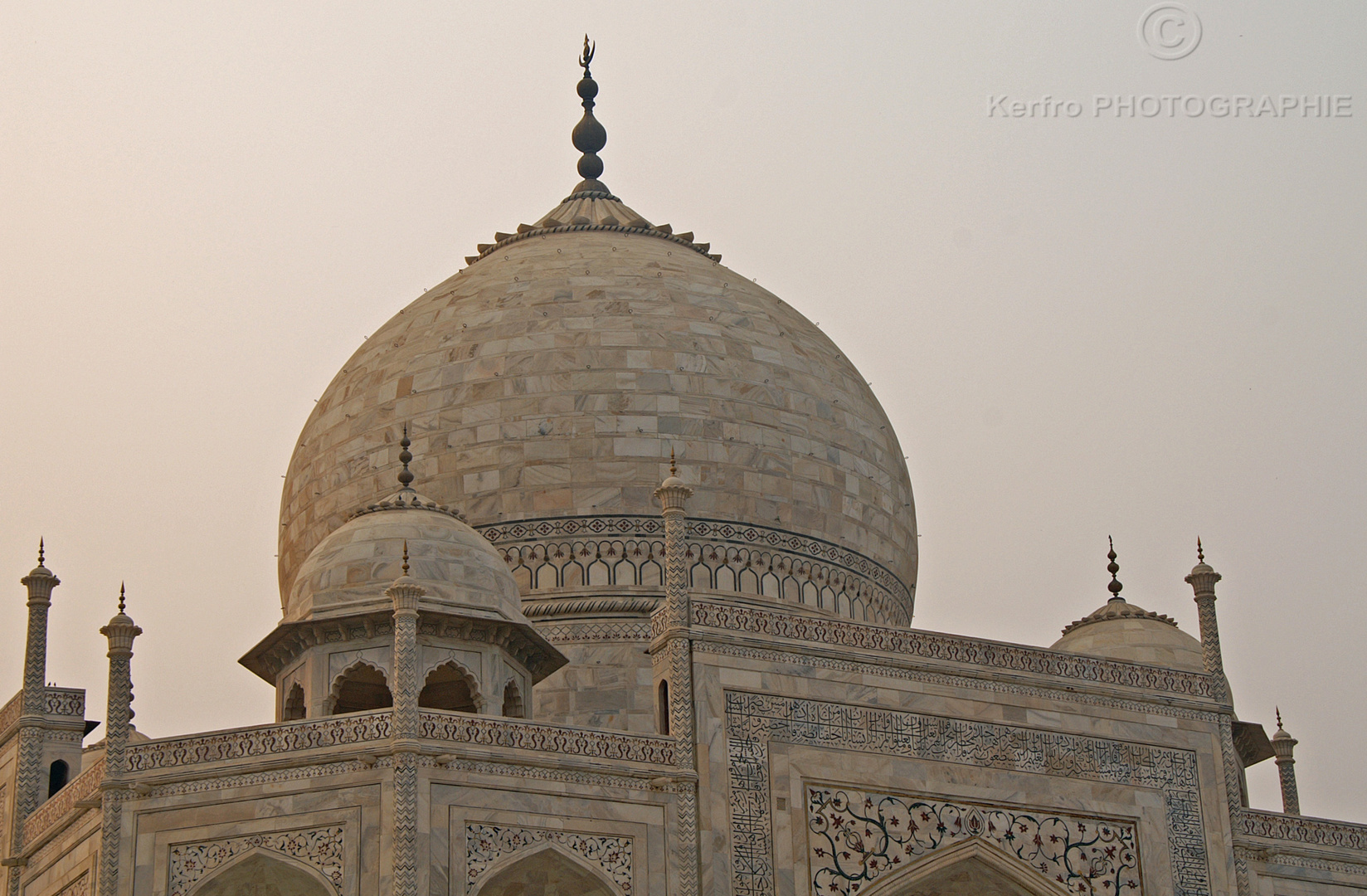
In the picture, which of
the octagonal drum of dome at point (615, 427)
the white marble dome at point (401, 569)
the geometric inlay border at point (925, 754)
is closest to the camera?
the geometric inlay border at point (925, 754)

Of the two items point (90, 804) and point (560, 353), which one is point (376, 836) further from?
point (560, 353)

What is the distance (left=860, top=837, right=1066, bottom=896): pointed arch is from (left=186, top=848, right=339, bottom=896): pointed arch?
3.80m

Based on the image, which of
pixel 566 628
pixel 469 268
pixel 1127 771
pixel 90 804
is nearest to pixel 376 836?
pixel 90 804

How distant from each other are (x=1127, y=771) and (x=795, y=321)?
5826mm

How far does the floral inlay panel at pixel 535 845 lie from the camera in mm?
14039

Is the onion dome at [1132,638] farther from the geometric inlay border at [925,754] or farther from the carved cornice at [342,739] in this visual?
the carved cornice at [342,739]

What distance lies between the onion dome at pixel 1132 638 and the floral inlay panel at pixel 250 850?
715 centimetres

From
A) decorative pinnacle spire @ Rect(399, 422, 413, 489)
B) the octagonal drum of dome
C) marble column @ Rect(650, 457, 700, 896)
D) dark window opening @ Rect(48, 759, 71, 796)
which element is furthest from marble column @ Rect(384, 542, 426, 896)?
the octagonal drum of dome

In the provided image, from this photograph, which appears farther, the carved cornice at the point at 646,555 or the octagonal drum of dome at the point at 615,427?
the octagonal drum of dome at the point at 615,427

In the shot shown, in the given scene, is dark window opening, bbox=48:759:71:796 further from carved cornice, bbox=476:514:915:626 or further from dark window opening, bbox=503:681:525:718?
carved cornice, bbox=476:514:915:626

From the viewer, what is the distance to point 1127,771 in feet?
53.3

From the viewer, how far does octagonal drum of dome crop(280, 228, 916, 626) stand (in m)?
18.6

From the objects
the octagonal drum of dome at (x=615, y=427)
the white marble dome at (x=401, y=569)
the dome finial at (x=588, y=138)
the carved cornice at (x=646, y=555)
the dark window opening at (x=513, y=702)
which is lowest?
the dark window opening at (x=513, y=702)

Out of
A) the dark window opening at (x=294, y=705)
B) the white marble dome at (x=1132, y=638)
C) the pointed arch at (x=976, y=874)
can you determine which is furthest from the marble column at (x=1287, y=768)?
the dark window opening at (x=294, y=705)
